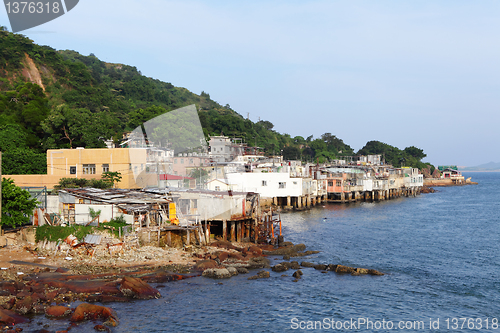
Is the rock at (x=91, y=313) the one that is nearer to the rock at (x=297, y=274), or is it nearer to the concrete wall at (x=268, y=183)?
the rock at (x=297, y=274)

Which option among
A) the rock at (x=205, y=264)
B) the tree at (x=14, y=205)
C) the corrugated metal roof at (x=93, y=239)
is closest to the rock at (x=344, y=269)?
the rock at (x=205, y=264)

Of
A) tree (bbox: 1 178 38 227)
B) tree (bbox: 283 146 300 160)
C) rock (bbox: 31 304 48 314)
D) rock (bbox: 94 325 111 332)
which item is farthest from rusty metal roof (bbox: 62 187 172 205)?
tree (bbox: 283 146 300 160)

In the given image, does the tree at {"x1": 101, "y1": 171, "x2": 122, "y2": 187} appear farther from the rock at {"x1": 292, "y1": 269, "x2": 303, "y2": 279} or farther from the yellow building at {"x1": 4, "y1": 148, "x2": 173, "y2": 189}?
the rock at {"x1": 292, "y1": 269, "x2": 303, "y2": 279}

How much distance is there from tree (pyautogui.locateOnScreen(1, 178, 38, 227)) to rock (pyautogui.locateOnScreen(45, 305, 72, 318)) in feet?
44.2

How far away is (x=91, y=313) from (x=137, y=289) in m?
3.41

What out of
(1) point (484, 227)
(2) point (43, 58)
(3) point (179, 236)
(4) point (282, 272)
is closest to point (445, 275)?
(4) point (282, 272)

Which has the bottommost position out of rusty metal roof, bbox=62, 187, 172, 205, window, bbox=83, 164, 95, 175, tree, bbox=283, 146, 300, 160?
rusty metal roof, bbox=62, 187, 172, 205

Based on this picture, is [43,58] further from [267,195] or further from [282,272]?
[282,272]

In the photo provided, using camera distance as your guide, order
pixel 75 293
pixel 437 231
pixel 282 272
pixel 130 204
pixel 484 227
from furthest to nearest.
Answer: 1. pixel 484 227
2. pixel 437 231
3. pixel 130 204
4. pixel 282 272
5. pixel 75 293

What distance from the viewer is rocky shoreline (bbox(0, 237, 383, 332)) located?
69.6 ft

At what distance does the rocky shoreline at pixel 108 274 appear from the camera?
21203mm

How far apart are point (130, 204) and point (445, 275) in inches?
1030

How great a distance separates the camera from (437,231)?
181 feet

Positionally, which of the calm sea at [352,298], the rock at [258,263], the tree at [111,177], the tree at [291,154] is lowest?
the calm sea at [352,298]
